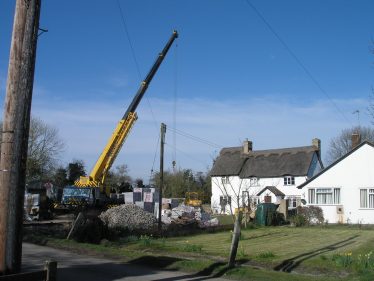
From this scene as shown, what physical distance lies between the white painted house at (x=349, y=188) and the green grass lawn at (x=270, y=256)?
1233 cm

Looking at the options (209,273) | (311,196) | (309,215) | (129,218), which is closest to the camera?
(209,273)

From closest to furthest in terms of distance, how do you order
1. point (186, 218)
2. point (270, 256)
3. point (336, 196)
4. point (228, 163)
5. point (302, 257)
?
point (270, 256) < point (302, 257) < point (186, 218) < point (336, 196) < point (228, 163)

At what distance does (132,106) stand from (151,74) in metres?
2.91

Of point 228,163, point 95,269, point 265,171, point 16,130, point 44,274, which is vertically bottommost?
point 95,269

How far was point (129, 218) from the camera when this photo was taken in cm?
2919

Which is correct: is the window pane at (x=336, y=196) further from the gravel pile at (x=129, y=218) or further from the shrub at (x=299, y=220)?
the gravel pile at (x=129, y=218)

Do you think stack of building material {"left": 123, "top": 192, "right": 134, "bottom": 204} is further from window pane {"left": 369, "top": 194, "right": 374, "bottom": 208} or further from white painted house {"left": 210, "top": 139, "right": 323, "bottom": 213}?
window pane {"left": 369, "top": 194, "right": 374, "bottom": 208}

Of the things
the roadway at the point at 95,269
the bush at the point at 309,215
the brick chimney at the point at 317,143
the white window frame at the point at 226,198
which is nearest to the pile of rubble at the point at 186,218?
the white window frame at the point at 226,198

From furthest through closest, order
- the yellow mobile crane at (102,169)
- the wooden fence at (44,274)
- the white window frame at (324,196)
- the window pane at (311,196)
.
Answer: the window pane at (311,196) → the white window frame at (324,196) → the yellow mobile crane at (102,169) → the wooden fence at (44,274)

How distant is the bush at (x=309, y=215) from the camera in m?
36.3

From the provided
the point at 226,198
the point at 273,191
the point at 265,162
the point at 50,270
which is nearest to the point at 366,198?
the point at 273,191

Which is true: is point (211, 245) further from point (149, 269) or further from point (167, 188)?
point (167, 188)

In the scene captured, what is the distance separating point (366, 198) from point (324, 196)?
3204 millimetres

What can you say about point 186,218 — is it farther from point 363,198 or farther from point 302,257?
point 302,257
